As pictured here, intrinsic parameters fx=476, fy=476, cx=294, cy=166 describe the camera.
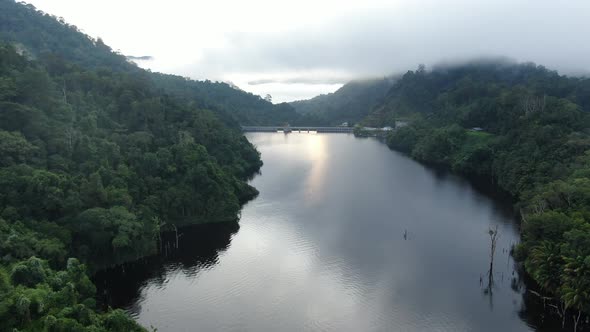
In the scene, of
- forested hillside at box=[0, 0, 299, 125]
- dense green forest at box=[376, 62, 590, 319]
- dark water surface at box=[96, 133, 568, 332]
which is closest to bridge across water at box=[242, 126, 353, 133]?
dense green forest at box=[376, 62, 590, 319]

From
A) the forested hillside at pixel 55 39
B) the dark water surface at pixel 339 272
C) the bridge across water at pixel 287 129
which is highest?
the forested hillside at pixel 55 39

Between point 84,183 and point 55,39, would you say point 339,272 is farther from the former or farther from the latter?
point 55,39

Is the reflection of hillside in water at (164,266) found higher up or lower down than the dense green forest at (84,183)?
lower down

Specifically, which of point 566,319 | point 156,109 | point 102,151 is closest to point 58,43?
point 156,109

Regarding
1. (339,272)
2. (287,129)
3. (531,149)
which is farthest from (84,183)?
(287,129)

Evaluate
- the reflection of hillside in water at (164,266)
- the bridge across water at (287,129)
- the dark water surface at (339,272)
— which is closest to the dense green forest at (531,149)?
the dark water surface at (339,272)

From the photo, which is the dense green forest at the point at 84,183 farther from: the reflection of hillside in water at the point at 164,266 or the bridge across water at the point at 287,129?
the bridge across water at the point at 287,129

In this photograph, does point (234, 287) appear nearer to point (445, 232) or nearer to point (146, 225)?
point (146, 225)
